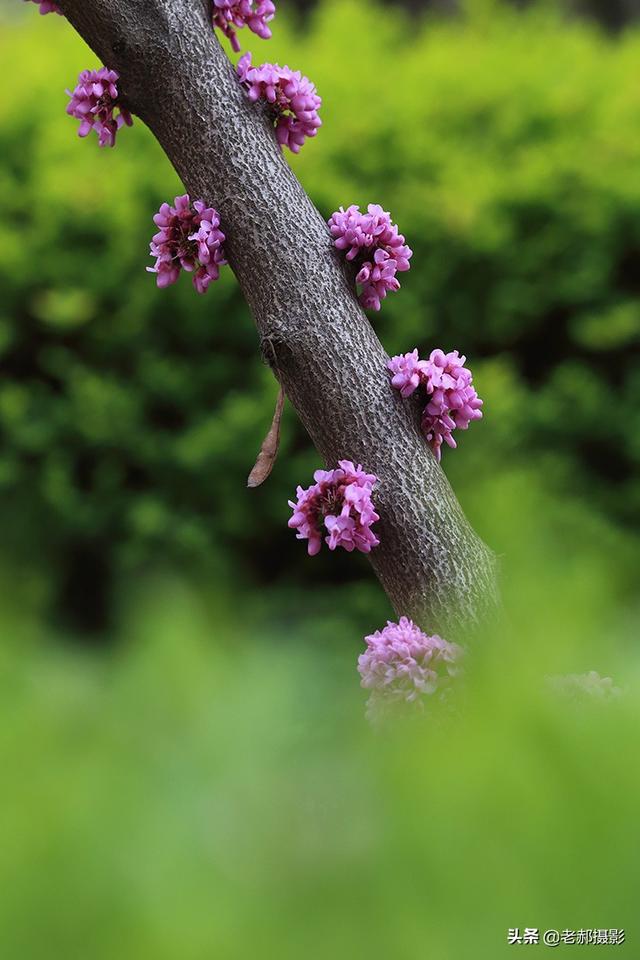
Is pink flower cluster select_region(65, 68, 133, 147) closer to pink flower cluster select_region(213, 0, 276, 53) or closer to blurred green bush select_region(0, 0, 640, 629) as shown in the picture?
pink flower cluster select_region(213, 0, 276, 53)

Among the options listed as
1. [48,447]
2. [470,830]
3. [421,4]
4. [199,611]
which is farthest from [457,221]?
[421,4]

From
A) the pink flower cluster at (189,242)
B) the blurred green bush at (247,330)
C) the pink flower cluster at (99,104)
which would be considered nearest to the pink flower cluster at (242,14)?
the pink flower cluster at (99,104)

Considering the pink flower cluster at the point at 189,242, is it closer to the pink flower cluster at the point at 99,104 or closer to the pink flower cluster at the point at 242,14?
the pink flower cluster at the point at 99,104

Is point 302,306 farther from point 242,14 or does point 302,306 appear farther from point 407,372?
point 242,14

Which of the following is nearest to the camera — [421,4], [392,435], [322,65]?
[392,435]

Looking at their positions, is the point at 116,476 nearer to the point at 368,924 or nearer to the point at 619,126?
the point at 619,126

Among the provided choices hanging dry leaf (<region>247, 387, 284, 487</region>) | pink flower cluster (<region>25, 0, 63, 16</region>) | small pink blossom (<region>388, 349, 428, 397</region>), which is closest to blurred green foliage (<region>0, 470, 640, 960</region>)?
small pink blossom (<region>388, 349, 428, 397</region>)
